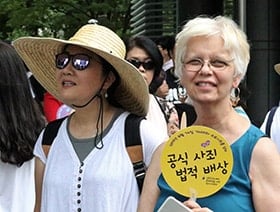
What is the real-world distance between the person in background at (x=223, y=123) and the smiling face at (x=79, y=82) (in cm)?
51

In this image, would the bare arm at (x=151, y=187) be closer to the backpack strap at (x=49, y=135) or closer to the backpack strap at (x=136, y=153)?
the backpack strap at (x=136, y=153)

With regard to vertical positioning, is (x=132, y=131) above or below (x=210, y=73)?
below

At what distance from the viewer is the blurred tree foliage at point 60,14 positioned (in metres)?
17.8

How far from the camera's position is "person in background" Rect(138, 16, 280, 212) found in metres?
3.09

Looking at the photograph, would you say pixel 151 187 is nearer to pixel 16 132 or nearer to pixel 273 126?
pixel 16 132

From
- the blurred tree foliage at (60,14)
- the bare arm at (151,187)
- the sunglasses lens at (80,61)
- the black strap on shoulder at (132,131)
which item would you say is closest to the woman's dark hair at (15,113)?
the sunglasses lens at (80,61)

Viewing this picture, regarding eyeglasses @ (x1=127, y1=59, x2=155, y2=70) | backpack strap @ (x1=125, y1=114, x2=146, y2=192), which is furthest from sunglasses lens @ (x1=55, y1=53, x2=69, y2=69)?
eyeglasses @ (x1=127, y1=59, x2=155, y2=70)

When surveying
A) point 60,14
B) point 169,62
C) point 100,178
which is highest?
point 100,178

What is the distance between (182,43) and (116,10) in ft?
50.3

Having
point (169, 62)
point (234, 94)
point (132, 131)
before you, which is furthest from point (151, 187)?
point (169, 62)

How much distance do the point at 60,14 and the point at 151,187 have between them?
15.3 m

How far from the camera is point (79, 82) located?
3.72 meters

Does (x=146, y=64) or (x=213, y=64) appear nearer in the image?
(x=213, y=64)

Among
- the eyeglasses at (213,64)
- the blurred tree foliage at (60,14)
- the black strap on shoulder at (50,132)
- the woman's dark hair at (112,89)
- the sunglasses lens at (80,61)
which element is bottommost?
the blurred tree foliage at (60,14)
